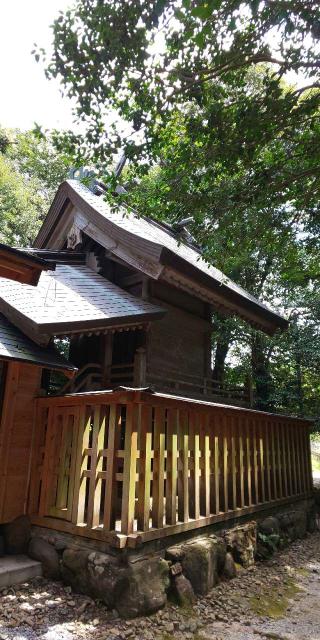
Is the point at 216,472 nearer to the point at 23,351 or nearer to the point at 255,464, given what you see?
the point at 255,464

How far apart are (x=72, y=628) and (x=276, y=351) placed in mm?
11804

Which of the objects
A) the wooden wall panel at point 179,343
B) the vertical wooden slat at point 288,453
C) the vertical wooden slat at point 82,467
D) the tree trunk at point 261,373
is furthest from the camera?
the tree trunk at point 261,373

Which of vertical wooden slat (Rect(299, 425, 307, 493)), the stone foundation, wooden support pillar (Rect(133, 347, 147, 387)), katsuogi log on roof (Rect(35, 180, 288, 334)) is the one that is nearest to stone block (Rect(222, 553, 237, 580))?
the stone foundation

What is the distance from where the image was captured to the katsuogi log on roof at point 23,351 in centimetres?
476

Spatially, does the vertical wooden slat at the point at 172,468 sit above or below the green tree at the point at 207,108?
below

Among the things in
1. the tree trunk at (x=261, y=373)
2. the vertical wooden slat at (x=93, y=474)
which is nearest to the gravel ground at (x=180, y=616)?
the vertical wooden slat at (x=93, y=474)

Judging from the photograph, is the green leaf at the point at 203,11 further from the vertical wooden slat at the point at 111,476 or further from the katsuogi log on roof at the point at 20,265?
the vertical wooden slat at the point at 111,476

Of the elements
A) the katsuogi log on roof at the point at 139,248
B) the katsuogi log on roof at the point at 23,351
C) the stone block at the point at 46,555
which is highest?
the katsuogi log on roof at the point at 139,248

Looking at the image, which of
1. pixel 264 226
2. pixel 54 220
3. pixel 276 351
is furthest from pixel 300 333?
pixel 54 220

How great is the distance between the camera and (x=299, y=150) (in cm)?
653

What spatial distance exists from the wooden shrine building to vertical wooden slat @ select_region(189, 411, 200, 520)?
0.02 m

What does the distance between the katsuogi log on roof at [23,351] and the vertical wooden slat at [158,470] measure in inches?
58.5

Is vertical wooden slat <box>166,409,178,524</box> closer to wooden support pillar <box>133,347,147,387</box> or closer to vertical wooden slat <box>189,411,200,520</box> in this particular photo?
vertical wooden slat <box>189,411,200,520</box>

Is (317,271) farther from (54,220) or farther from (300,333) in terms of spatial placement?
(54,220)
